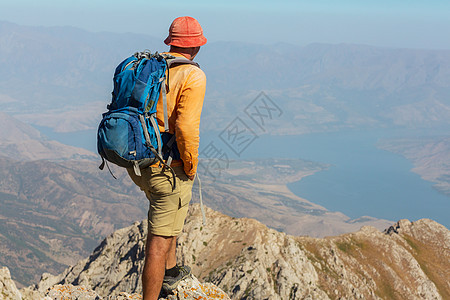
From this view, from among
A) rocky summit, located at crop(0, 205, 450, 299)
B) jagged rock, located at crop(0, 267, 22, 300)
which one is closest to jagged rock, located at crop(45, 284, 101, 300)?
jagged rock, located at crop(0, 267, 22, 300)

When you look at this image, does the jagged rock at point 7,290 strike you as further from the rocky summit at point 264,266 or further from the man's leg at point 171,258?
the rocky summit at point 264,266

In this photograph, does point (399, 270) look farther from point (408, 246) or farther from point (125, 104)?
point (125, 104)

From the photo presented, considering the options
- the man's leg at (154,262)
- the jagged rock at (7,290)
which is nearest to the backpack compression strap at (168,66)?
the man's leg at (154,262)

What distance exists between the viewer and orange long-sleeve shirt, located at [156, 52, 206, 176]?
7.14 meters

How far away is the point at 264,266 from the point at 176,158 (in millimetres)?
27280

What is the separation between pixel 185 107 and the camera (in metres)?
7.14

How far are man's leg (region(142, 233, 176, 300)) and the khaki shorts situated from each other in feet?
0.75

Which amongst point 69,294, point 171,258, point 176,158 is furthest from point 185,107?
→ point 69,294

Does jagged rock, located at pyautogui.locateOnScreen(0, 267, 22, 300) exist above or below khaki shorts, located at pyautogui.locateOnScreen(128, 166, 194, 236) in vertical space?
below

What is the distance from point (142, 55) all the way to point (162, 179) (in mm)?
2386

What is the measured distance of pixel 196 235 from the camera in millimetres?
34406

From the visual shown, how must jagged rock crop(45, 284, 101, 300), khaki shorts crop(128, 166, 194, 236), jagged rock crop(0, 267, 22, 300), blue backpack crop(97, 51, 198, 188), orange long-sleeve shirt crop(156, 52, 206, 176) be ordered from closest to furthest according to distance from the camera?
blue backpack crop(97, 51, 198, 188) < orange long-sleeve shirt crop(156, 52, 206, 176) < khaki shorts crop(128, 166, 194, 236) < jagged rock crop(0, 267, 22, 300) < jagged rock crop(45, 284, 101, 300)

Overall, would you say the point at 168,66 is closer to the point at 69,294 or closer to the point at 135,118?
the point at 135,118

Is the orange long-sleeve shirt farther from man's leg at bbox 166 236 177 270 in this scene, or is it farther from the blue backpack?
man's leg at bbox 166 236 177 270
